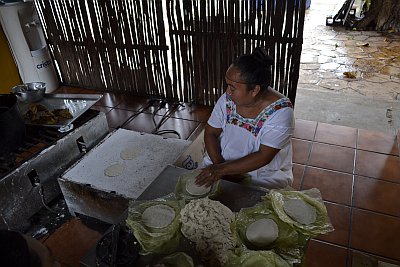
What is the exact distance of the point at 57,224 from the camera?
99.0 inches

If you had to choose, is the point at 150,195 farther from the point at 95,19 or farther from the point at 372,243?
the point at 95,19

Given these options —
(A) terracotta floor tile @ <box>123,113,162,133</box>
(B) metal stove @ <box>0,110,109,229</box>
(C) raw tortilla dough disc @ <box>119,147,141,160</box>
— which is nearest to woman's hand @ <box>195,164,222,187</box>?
(C) raw tortilla dough disc @ <box>119,147,141,160</box>

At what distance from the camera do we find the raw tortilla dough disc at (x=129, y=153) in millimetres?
2377

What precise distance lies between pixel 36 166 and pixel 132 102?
206 cm

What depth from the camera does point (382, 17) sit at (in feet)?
23.9

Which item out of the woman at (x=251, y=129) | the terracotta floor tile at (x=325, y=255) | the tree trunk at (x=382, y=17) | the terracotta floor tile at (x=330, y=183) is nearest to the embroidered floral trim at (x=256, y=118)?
the woman at (x=251, y=129)

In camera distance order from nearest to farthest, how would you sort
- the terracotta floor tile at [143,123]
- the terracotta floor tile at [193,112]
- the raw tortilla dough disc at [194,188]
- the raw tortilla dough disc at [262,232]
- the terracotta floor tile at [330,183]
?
1. the raw tortilla dough disc at [262,232]
2. the raw tortilla dough disc at [194,188]
3. the terracotta floor tile at [330,183]
4. the terracotta floor tile at [143,123]
5. the terracotta floor tile at [193,112]

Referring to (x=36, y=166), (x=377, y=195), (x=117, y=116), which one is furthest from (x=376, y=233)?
(x=117, y=116)

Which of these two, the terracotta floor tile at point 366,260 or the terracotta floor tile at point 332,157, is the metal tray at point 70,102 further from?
the terracotta floor tile at point 366,260

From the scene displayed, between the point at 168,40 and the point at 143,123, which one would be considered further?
the point at 168,40

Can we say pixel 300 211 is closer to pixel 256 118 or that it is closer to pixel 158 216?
pixel 158 216

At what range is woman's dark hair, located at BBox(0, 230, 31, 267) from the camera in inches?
26.5

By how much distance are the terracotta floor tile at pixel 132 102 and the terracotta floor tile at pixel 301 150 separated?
206 centimetres

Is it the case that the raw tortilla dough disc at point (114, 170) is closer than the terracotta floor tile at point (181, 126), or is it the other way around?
the raw tortilla dough disc at point (114, 170)
